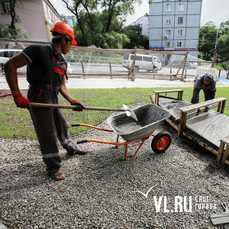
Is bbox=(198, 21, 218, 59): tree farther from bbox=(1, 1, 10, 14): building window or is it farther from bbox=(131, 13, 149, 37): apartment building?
bbox=(1, 1, 10, 14): building window

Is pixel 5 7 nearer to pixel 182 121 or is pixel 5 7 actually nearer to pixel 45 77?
pixel 45 77

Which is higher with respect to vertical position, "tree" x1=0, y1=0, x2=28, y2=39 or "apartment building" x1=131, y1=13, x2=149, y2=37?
"apartment building" x1=131, y1=13, x2=149, y2=37

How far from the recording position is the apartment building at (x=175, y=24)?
34.0 metres

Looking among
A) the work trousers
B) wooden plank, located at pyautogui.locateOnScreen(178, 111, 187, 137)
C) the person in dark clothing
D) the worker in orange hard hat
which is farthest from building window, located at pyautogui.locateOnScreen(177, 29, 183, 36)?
the work trousers

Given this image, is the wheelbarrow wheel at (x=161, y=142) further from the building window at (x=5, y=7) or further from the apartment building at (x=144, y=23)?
the apartment building at (x=144, y=23)

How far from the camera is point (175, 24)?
35.1 meters

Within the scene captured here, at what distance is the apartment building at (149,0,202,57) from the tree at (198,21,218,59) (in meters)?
13.9

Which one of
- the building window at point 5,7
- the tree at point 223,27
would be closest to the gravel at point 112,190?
the building window at point 5,7

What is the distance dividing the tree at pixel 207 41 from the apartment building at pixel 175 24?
546 inches

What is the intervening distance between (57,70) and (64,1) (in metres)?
32.7

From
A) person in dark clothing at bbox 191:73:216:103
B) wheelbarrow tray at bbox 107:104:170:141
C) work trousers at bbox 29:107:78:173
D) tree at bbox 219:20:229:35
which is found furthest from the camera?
tree at bbox 219:20:229:35

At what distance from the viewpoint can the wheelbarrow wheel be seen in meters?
2.88

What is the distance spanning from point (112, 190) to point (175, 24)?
42161 mm

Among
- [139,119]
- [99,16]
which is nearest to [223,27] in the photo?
[99,16]
